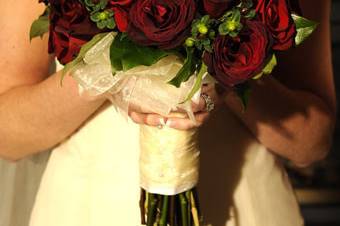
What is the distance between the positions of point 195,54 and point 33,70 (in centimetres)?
42

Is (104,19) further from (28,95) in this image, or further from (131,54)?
(28,95)

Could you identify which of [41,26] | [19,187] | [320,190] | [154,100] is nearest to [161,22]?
[154,100]

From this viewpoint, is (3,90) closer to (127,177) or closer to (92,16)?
(127,177)

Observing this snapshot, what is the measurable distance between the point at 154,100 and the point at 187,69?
102 mm

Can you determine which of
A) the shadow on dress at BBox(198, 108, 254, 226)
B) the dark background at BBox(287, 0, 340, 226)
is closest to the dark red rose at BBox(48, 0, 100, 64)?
the shadow on dress at BBox(198, 108, 254, 226)

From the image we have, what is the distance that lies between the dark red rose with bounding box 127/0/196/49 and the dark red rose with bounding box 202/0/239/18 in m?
0.02

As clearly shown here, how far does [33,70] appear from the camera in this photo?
119cm

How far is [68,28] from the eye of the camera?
92 cm

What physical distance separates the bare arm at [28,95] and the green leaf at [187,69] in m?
0.26

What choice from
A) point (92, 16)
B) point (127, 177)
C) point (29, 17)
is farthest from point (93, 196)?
point (92, 16)

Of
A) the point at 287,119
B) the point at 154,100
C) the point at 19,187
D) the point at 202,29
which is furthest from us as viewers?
the point at 19,187

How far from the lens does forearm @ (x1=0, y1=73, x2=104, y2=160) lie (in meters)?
1.10

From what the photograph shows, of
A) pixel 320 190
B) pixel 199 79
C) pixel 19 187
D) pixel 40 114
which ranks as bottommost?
pixel 320 190

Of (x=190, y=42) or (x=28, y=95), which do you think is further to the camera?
(x=28, y=95)
